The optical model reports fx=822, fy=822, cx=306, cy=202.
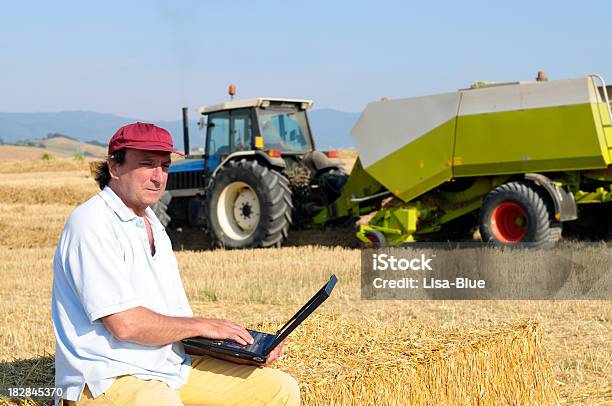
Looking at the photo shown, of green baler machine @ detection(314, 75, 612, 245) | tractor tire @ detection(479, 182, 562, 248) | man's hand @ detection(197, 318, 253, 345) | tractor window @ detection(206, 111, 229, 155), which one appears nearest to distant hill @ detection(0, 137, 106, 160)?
tractor window @ detection(206, 111, 229, 155)

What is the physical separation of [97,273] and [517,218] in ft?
28.7

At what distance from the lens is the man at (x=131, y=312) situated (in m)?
2.92

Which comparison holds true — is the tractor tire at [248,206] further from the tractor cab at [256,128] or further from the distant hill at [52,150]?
the distant hill at [52,150]

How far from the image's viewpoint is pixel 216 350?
127 inches

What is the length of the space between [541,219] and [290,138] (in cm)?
439

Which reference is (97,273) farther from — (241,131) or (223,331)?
(241,131)

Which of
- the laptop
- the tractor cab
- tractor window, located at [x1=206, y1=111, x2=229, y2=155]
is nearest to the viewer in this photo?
the laptop

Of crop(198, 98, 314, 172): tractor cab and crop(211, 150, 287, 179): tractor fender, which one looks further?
crop(198, 98, 314, 172): tractor cab

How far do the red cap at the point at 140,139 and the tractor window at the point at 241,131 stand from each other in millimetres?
9544

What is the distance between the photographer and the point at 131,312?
2924 mm

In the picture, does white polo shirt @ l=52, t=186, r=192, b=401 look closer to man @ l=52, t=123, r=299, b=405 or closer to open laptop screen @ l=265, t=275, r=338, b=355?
man @ l=52, t=123, r=299, b=405

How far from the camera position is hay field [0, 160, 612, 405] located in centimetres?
384

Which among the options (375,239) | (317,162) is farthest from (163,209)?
(375,239)

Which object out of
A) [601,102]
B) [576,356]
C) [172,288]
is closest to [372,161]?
[601,102]
